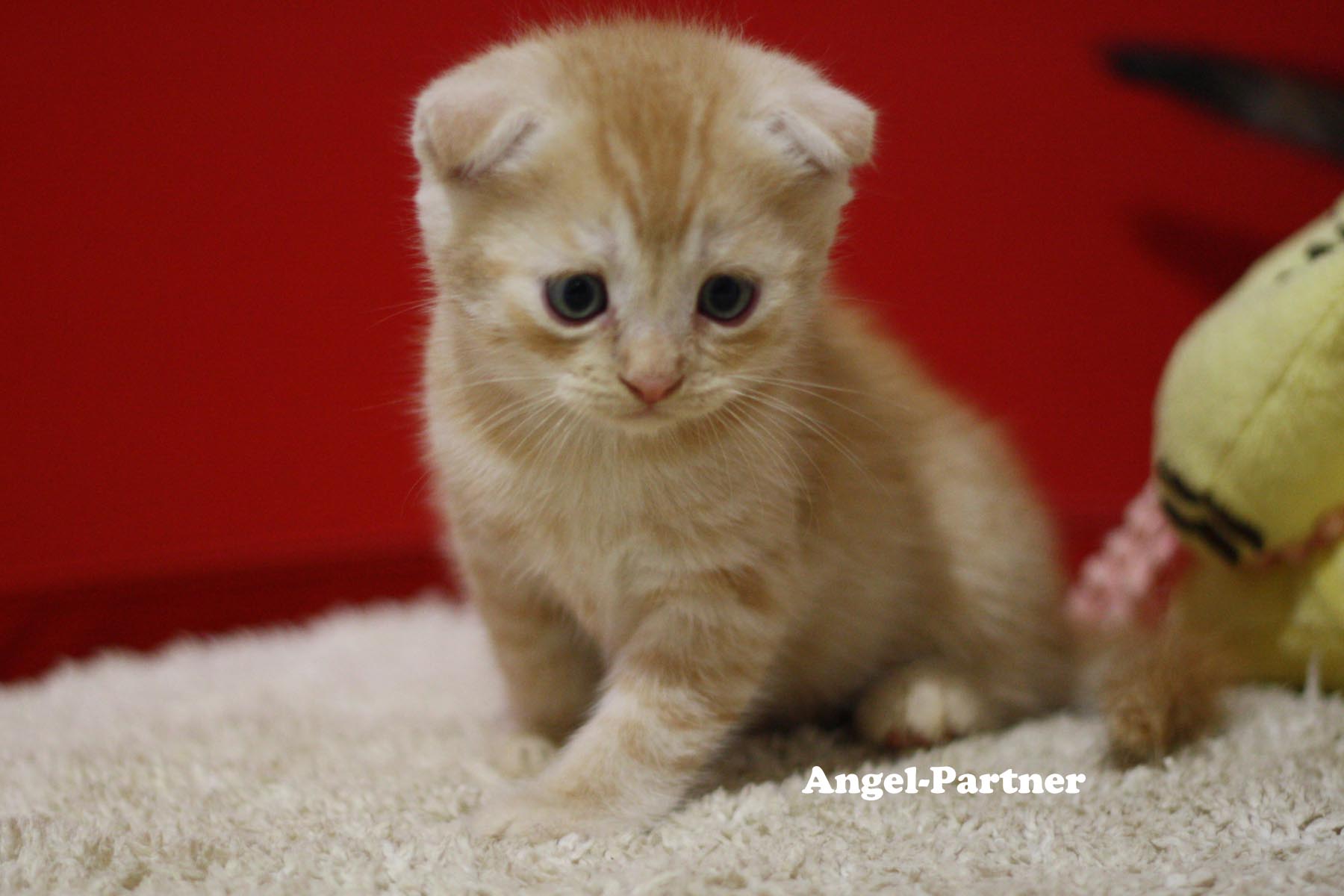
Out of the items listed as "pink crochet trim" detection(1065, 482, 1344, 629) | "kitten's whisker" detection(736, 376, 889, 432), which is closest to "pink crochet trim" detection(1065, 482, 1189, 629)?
"pink crochet trim" detection(1065, 482, 1344, 629)

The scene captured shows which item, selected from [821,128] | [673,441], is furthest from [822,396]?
[821,128]

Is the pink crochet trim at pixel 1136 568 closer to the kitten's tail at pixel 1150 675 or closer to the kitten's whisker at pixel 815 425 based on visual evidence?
the kitten's tail at pixel 1150 675

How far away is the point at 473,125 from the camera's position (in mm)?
1005

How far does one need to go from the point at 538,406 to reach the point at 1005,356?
1.32m

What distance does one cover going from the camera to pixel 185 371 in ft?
6.45

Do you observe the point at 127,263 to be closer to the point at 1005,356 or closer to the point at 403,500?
the point at 403,500

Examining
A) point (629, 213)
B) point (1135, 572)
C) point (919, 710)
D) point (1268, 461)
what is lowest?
point (1135, 572)

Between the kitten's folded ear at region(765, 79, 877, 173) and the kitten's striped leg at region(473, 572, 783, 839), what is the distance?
0.42m

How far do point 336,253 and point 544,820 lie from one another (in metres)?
1.18

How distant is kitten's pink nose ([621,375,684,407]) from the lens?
998 mm

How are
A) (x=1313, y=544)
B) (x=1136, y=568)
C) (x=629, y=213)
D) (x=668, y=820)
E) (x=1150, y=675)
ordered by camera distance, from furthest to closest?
(x=1136, y=568), (x=1313, y=544), (x=1150, y=675), (x=668, y=820), (x=629, y=213)

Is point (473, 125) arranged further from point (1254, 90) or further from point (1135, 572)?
point (1254, 90)

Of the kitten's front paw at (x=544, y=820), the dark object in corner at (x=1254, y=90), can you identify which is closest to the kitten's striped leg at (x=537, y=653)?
the kitten's front paw at (x=544, y=820)

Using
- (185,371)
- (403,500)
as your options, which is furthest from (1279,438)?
(185,371)
